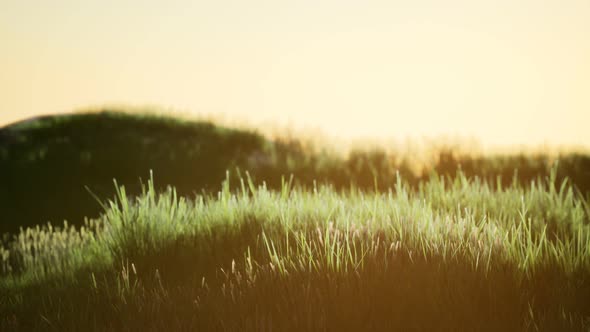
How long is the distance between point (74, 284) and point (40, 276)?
62 cm

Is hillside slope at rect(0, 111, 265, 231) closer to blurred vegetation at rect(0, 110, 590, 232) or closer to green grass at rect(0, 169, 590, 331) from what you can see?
blurred vegetation at rect(0, 110, 590, 232)

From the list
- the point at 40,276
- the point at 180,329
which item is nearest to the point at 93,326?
the point at 180,329

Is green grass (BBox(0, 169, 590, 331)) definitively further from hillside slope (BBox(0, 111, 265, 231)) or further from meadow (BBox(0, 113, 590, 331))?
hillside slope (BBox(0, 111, 265, 231))

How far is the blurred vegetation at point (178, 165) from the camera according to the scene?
6223 mm

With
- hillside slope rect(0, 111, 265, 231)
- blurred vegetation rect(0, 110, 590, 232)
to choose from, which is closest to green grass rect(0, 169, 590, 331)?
blurred vegetation rect(0, 110, 590, 232)

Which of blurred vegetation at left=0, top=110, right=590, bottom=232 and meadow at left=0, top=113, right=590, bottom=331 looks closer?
meadow at left=0, top=113, right=590, bottom=331

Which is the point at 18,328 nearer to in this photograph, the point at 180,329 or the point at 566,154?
the point at 180,329

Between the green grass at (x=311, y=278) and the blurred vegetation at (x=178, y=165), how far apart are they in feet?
8.70

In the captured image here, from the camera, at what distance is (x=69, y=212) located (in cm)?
609

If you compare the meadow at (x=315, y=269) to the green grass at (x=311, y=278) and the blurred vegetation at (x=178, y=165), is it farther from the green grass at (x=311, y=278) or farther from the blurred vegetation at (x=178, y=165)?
the blurred vegetation at (x=178, y=165)

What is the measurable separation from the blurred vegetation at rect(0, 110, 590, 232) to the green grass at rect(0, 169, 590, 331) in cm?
265

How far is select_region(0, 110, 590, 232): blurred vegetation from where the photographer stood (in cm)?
622

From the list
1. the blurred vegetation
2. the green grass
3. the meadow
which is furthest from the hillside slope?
the green grass

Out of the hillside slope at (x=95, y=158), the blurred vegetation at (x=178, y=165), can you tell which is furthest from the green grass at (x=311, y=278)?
the hillside slope at (x=95, y=158)
